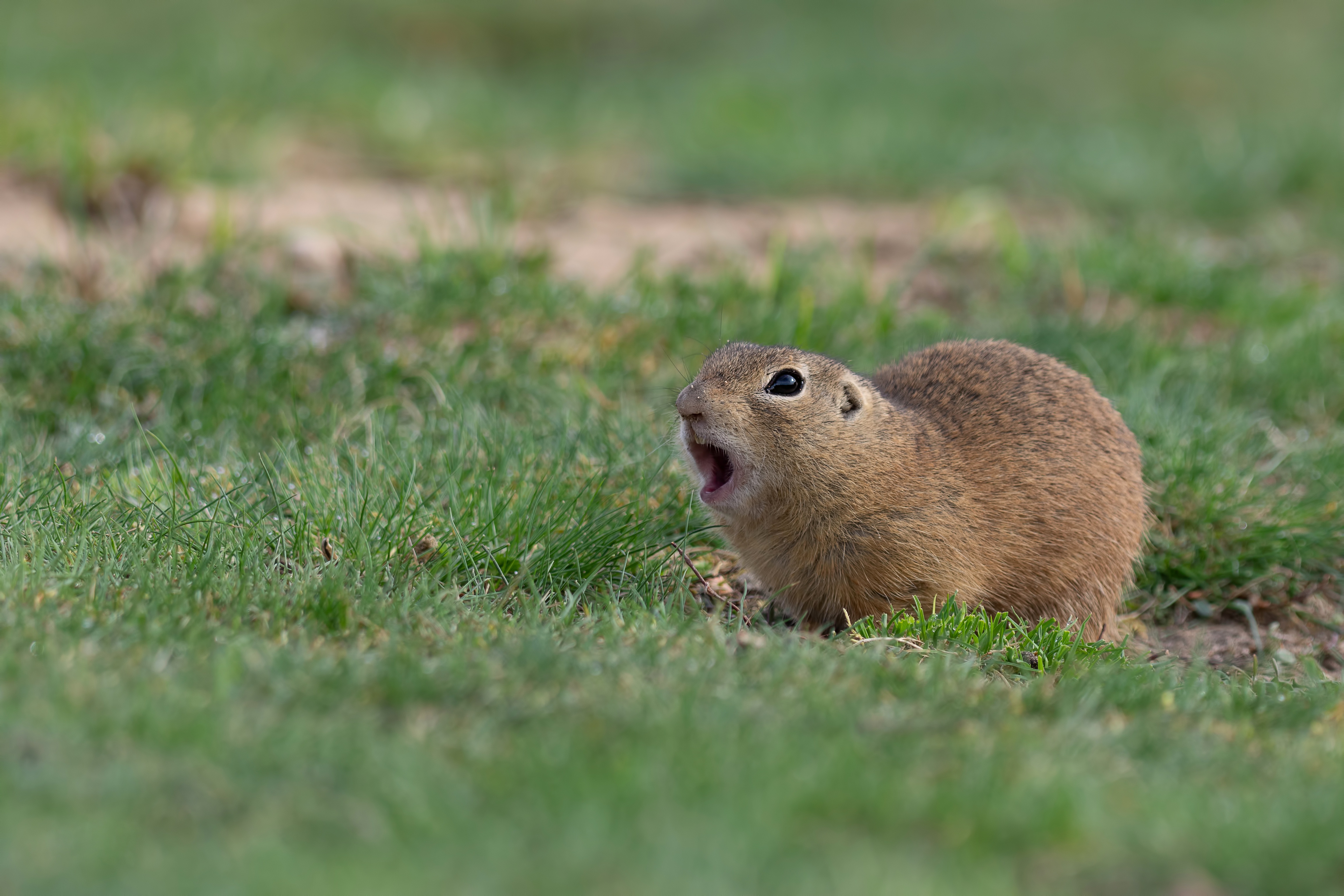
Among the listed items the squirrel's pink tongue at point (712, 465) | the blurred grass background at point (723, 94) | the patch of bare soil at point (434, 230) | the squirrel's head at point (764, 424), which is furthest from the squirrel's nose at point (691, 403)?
the blurred grass background at point (723, 94)

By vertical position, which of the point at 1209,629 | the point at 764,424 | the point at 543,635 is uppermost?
the point at 764,424

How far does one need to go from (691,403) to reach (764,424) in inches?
8.7

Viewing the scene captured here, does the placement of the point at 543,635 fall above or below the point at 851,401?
below

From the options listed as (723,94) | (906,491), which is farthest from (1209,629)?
(723,94)

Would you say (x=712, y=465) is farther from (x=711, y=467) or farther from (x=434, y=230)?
(x=434, y=230)

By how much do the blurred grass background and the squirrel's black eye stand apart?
11.8 ft

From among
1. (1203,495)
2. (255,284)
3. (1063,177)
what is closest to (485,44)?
(1063,177)

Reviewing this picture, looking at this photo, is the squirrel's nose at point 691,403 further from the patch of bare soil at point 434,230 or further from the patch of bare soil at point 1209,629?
the patch of bare soil at point 434,230

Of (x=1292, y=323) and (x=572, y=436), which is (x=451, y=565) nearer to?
(x=572, y=436)

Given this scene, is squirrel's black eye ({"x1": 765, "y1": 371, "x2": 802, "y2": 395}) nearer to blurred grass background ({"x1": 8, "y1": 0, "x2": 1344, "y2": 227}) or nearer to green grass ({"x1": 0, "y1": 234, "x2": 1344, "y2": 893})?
green grass ({"x1": 0, "y1": 234, "x2": 1344, "y2": 893})

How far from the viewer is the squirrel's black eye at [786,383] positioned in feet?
12.3

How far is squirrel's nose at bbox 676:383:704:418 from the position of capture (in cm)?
360

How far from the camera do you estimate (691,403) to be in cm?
361

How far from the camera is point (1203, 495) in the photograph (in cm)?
436
